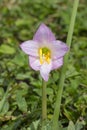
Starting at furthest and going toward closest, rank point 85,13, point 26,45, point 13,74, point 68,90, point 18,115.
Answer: point 85,13, point 13,74, point 68,90, point 18,115, point 26,45

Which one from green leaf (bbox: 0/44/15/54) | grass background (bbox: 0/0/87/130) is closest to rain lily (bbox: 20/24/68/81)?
grass background (bbox: 0/0/87/130)

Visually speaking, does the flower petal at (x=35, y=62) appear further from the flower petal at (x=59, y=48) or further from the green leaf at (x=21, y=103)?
the green leaf at (x=21, y=103)

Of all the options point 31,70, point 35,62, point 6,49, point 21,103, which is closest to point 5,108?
point 21,103

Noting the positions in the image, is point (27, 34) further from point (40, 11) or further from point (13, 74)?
point (13, 74)

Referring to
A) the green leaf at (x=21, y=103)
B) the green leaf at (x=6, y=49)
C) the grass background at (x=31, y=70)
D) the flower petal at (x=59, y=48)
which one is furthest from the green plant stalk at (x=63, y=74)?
the green leaf at (x=6, y=49)

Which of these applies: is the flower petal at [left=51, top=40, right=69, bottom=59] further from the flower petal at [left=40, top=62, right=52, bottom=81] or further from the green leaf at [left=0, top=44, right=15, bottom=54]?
the green leaf at [left=0, top=44, right=15, bottom=54]

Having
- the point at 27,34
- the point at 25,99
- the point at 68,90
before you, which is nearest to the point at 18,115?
the point at 25,99
